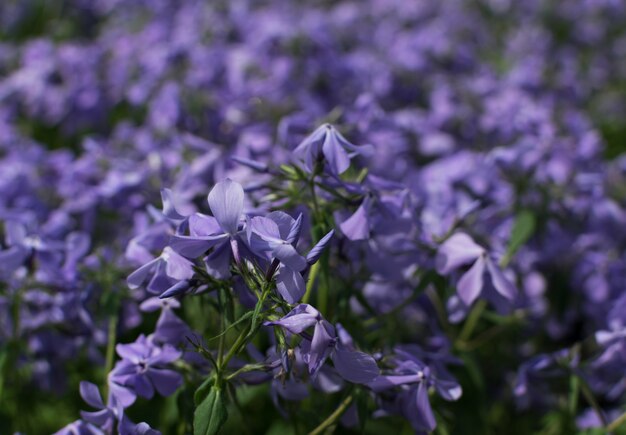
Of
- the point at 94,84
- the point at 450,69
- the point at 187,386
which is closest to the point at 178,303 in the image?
the point at 187,386

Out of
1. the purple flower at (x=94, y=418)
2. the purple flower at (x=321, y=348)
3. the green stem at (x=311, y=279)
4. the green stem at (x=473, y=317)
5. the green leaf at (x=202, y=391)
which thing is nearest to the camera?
the purple flower at (x=321, y=348)

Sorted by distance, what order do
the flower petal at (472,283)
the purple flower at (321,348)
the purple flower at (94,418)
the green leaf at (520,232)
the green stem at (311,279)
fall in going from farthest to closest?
the green leaf at (520,232), the flower petal at (472,283), the green stem at (311,279), the purple flower at (94,418), the purple flower at (321,348)

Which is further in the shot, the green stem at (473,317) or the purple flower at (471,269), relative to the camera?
the green stem at (473,317)

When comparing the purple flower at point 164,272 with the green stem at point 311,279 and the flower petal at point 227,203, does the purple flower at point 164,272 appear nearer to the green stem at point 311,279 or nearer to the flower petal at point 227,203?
the flower petal at point 227,203

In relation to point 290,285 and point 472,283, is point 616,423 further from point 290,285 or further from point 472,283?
point 290,285

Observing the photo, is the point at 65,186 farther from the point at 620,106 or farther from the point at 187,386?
the point at 620,106

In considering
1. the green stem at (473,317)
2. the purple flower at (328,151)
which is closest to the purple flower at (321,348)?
the purple flower at (328,151)

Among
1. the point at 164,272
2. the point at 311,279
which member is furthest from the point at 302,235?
the point at 164,272

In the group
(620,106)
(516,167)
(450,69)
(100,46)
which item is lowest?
(620,106)
